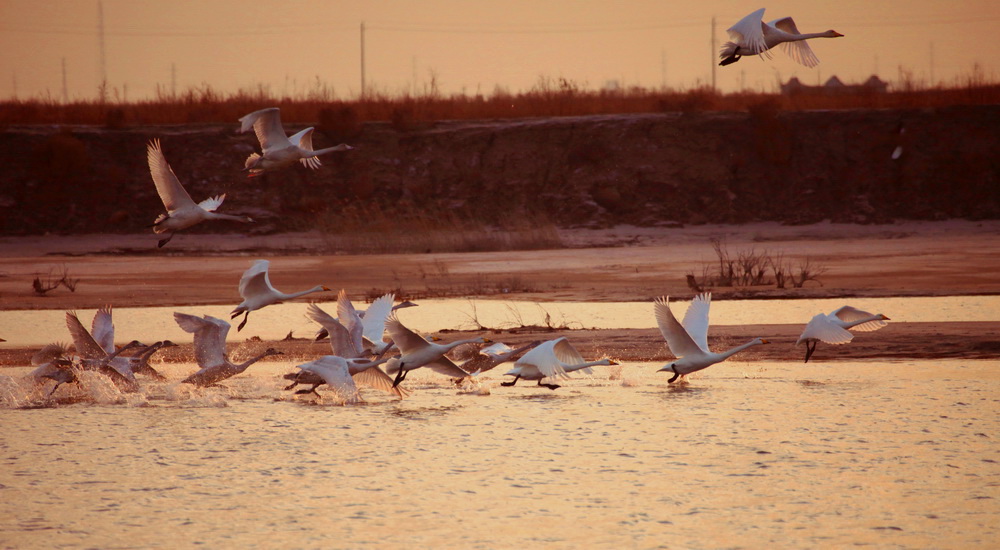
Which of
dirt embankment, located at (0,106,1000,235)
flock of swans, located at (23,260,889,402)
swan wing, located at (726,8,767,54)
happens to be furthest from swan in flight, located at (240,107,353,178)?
dirt embankment, located at (0,106,1000,235)

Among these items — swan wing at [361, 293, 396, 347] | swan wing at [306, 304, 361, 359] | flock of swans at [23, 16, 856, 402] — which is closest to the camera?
flock of swans at [23, 16, 856, 402]

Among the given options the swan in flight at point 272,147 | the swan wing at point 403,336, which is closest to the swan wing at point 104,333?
the swan in flight at point 272,147

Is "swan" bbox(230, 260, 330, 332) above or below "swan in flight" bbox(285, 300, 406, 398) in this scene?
above

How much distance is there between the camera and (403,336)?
443 inches

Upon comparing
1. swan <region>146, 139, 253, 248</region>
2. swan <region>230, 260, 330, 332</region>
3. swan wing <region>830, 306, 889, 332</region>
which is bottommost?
swan wing <region>830, 306, 889, 332</region>

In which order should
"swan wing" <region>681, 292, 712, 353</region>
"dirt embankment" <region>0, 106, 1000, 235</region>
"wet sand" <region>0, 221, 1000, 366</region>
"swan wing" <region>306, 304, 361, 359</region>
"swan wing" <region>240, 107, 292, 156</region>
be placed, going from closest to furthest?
"swan wing" <region>306, 304, 361, 359</region> < "swan wing" <region>681, 292, 712, 353</region> < "swan wing" <region>240, 107, 292, 156</region> < "wet sand" <region>0, 221, 1000, 366</region> < "dirt embankment" <region>0, 106, 1000, 235</region>

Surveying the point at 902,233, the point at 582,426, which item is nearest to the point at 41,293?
the point at 582,426

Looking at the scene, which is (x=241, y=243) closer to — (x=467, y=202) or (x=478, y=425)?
(x=467, y=202)

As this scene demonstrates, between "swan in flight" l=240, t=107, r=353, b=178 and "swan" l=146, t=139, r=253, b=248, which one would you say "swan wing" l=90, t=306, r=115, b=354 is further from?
"swan in flight" l=240, t=107, r=353, b=178

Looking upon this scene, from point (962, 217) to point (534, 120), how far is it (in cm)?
1371

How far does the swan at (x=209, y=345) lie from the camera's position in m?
11.7

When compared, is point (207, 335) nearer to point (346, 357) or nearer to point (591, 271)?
point (346, 357)

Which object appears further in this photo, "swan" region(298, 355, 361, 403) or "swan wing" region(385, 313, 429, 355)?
"swan wing" region(385, 313, 429, 355)

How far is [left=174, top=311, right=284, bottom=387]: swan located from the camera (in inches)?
A: 459
